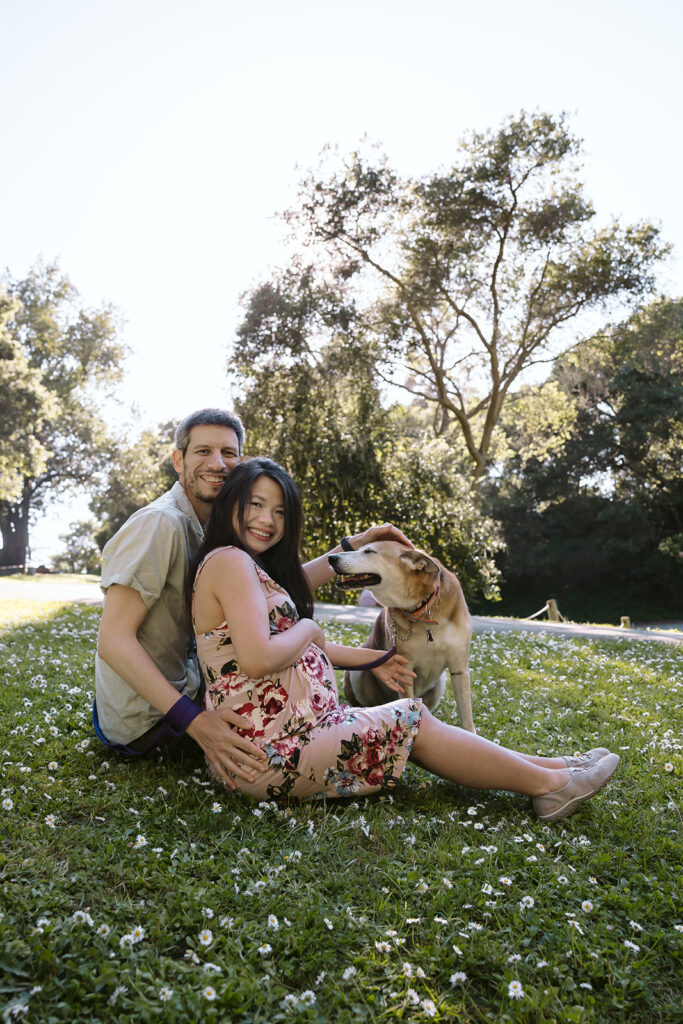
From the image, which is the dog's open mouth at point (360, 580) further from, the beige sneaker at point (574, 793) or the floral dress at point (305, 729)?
the beige sneaker at point (574, 793)

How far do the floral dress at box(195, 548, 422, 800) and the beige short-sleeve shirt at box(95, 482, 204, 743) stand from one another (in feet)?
1.18

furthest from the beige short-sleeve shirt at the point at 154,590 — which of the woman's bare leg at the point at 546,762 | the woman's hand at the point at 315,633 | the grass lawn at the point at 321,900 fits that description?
the woman's bare leg at the point at 546,762

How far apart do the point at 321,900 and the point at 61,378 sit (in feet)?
122

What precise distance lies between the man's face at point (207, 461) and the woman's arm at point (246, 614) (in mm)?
738

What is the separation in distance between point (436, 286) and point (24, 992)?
66.6ft

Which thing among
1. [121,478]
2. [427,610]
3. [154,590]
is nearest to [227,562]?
[154,590]

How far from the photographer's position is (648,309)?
2189 cm

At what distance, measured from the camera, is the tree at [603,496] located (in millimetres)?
30438

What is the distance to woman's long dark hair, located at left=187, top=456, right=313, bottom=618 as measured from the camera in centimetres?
349

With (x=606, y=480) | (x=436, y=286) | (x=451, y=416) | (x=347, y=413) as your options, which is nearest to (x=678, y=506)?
(x=606, y=480)

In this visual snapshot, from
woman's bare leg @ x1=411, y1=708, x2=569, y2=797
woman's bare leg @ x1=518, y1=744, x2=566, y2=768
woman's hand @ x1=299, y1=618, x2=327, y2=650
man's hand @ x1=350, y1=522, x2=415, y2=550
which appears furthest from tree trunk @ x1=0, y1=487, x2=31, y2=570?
woman's bare leg @ x1=518, y1=744, x2=566, y2=768

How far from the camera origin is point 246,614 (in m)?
3.19

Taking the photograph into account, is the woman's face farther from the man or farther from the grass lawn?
the grass lawn

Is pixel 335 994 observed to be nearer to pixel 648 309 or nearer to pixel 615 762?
pixel 615 762
